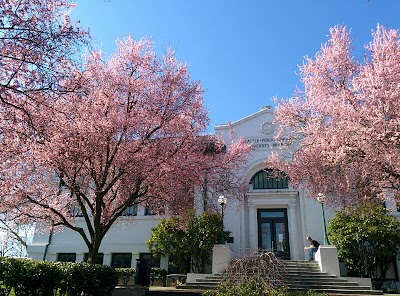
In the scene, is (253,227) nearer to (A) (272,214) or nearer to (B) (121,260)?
(A) (272,214)

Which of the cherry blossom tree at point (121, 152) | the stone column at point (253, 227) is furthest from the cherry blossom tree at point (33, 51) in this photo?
the stone column at point (253, 227)

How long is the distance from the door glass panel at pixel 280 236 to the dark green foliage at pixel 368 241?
3.28m

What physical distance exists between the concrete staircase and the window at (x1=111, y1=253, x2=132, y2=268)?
774 centimetres

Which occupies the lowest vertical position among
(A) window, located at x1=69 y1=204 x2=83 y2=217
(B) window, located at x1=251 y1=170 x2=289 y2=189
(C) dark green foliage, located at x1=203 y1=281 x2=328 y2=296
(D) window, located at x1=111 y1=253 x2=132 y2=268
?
(C) dark green foliage, located at x1=203 y1=281 x2=328 y2=296

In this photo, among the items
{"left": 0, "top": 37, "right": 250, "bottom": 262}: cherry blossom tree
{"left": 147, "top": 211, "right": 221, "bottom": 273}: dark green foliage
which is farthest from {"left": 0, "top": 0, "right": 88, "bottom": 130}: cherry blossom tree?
{"left": 147, "top": 211, "right": 221, "bottom": 273}: dark green foliage

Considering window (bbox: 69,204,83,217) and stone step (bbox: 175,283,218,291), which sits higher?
window (bbox: 69,204,83,217)

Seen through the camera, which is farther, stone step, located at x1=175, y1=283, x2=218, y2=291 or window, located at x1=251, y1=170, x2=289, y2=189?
window, located at x1=251, y1=170, x2=289, y2=189

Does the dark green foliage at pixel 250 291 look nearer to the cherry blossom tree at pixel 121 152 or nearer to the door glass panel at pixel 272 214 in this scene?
the cherry blossom tree at pixel 121 152

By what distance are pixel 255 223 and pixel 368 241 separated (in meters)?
6.17

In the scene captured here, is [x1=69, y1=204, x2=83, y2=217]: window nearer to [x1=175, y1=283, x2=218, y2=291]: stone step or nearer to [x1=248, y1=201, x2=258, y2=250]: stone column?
[x1=175, y1=283, x2=218, y2=291]: stone step

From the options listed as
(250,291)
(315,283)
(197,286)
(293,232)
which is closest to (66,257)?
(197,286)

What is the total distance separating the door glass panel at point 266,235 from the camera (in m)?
19.9

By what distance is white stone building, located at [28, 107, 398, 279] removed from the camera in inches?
770

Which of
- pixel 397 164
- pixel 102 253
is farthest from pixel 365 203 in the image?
pixel 102 253
